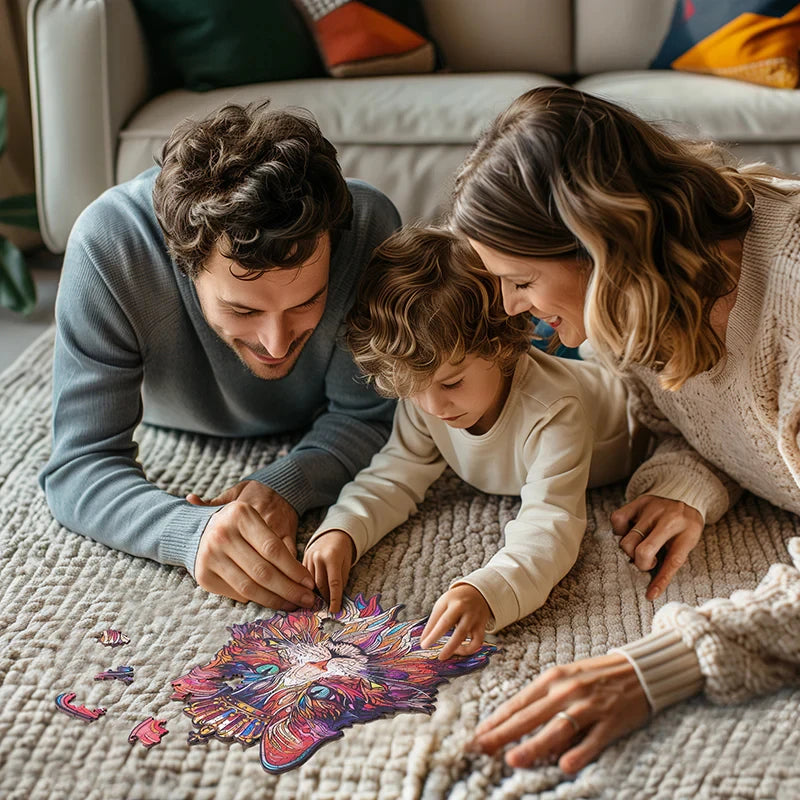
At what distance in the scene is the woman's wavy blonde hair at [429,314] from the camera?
1.19 metres

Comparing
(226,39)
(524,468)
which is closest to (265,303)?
(524,468)

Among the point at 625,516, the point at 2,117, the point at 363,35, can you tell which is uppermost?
the point at 363,35

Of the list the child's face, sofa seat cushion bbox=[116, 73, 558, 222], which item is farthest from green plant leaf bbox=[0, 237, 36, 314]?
the child's face

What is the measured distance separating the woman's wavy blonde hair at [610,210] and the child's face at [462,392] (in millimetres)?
207

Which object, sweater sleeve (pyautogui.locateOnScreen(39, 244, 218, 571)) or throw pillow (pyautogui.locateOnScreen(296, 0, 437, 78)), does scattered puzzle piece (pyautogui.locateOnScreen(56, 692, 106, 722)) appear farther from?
throw pillow (pyautogui.locateOnScreen(296, 0, 437, 78))

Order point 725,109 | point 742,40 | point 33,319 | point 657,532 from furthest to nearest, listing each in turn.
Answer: point 33,319 → point 742,40 → point 725,109 → point 657,532

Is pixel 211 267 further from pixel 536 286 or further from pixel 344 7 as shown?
pixel 344 7

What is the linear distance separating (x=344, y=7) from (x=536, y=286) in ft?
4.30

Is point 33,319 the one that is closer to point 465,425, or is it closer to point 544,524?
point 465,425

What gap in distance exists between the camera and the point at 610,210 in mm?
959

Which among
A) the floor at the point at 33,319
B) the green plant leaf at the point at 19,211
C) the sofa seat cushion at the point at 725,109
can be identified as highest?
the sofa seat cushion at the point at 725,109

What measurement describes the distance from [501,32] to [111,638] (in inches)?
67.6

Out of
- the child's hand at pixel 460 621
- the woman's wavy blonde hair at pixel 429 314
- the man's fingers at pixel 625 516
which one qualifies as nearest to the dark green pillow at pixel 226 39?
the woman's wavy blonde hair at pixel 429 314

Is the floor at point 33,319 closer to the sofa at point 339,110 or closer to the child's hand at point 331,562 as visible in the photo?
the sofa at point 339,110
